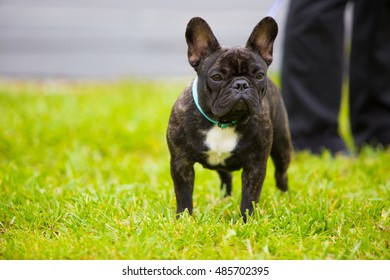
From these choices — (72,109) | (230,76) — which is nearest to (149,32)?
(72,109)

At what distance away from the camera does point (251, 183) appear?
129 inches

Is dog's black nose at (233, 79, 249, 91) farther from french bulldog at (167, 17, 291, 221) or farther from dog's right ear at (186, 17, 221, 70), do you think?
dog's right ear at (186, 17, 221, 70)

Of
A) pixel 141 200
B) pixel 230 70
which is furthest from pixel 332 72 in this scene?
pixel 230 70

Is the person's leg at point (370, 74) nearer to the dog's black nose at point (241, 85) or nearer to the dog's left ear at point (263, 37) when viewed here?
the dog's left ear at point (263, 37)

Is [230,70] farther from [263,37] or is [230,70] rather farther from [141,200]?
[141,200]

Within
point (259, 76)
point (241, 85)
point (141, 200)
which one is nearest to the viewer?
point (241, 85)

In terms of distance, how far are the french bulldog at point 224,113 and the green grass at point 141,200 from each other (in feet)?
0.78

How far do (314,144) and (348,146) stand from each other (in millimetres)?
521

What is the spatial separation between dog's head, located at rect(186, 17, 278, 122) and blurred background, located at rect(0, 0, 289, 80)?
217 inches

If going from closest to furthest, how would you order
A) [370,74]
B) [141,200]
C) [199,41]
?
1. [199,41]
2. [141,200]
3. [370,74]

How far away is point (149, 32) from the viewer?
10664 mm

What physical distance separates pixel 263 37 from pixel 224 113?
0.52 metres

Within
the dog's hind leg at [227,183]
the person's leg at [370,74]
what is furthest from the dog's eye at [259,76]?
the person's leg at [370,74]
